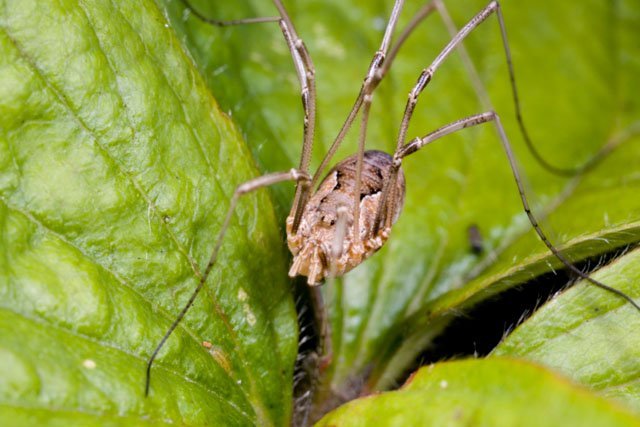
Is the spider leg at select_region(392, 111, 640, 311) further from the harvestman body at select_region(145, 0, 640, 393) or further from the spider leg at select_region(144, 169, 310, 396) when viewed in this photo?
the spider leg at select_region(144, 169, 310, 396)

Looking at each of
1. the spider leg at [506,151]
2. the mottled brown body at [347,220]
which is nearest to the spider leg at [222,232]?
the mottled brown body at [347,220]

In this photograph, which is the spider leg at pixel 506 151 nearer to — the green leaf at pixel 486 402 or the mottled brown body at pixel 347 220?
the mottled brown body at pixel 347 220

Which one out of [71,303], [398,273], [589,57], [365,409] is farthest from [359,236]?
[589,57]

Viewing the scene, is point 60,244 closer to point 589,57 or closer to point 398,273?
point 398,273

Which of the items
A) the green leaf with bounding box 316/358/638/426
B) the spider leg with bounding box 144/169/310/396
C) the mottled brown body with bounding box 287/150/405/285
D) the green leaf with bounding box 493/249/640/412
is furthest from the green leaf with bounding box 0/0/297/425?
the green leaf with bounding box 493/249/640/412

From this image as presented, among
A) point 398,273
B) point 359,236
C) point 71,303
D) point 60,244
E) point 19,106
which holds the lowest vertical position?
point 398,273

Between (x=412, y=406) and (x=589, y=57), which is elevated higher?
(x=589, y=57)
